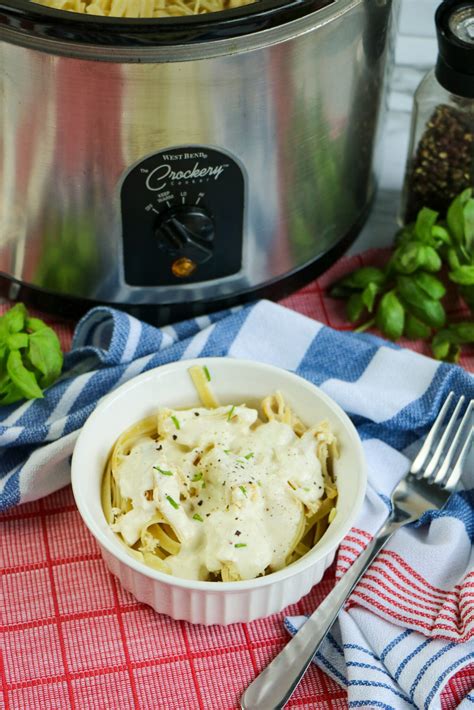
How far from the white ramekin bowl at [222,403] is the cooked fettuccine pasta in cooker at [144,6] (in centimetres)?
45

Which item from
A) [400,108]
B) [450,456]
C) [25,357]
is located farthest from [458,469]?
[400,108]

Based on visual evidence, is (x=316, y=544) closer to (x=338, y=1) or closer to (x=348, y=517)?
(x=348, y=517)

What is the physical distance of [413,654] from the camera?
1383 millimetres

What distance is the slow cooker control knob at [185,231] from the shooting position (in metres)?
A: 1.56

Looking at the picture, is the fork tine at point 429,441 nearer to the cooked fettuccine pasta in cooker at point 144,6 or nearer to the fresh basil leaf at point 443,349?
the fresh basil leaf at point 443,349

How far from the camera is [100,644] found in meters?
1.42

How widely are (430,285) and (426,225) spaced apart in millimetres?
87

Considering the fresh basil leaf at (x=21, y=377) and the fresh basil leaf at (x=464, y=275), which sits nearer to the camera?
the fresh basil leaf at (x=21, y=377)

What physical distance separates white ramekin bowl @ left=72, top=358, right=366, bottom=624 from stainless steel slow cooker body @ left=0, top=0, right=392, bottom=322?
194 millimetres

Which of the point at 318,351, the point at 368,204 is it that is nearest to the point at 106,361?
the point at 318,351

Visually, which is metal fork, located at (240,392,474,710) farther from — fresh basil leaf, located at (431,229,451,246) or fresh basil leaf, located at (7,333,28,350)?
fresh basil leaf, located at (7,333,28,350)

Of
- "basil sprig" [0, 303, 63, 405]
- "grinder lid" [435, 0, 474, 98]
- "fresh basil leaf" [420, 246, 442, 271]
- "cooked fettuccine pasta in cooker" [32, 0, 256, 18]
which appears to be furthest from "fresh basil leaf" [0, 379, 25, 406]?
"grinder lid" [435, 0, 474, 98]

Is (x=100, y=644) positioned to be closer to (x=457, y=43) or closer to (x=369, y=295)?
(x=369, y=295)

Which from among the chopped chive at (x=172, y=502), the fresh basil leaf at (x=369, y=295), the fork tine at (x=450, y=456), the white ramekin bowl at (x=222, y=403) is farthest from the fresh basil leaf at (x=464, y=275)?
the chopped chive at (x=172, y=502)
